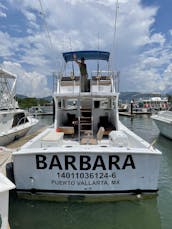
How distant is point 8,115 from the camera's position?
44.5ft

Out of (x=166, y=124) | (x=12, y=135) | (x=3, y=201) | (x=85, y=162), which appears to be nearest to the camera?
(x=3, y=201)

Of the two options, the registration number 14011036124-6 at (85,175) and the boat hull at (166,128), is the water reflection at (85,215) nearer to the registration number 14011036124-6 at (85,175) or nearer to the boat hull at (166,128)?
the registration number 14011036124-6 at (85,175)

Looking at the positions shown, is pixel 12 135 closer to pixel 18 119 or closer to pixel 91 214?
pixel 18 119

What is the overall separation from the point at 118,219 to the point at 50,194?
175 centimetres

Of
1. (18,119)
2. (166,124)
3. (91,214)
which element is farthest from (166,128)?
(91,214)

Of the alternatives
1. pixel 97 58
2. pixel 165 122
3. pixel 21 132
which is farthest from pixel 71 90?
pixel 165 122

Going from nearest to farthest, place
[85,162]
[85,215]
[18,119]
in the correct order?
[85,215] < [85,162] < [18,119]

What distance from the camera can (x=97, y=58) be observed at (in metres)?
10.5

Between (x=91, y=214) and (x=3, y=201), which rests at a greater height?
(x=3, y=201)

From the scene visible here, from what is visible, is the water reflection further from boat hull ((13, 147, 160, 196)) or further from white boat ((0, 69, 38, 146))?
white boat ((0, 69, 38, 146))

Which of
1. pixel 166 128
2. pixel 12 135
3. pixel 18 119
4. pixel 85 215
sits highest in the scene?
pixel 18 119

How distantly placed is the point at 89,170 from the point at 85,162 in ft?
0.72

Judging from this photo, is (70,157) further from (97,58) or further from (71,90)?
(97,58)

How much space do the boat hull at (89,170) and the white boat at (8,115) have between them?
7.06 m
